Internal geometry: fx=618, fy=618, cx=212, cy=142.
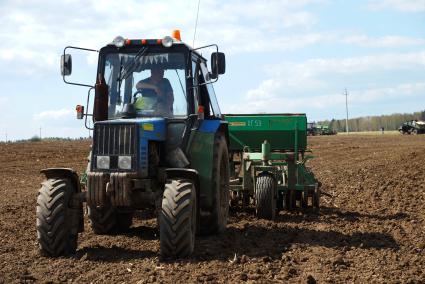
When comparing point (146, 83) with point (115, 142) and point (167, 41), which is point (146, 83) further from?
point (115, 142)

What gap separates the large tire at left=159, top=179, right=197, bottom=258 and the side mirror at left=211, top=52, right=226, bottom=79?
1.64 m

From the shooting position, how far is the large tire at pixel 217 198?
25.9 ft

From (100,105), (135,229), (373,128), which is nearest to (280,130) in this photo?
(135,229)

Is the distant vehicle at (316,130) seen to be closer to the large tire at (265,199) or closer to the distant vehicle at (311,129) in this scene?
the distant vehicle at (311,129)

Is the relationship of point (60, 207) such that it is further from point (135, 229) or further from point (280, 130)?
point (280, 130)

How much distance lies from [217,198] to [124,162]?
1.61 m

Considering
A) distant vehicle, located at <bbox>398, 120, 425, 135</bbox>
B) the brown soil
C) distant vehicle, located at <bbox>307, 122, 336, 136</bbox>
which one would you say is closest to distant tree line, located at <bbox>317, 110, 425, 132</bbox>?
distant vehicle, located at <bbox>307, 122, 336, 136</bbox>

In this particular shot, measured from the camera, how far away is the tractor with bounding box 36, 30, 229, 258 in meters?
6.70

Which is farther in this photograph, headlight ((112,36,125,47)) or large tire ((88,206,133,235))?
large tire ((88,206,133,235))

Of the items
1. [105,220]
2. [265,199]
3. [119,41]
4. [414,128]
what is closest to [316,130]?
[414,128]

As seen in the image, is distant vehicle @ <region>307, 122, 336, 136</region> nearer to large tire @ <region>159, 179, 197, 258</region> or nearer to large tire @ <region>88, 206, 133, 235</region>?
large tire @ <region>88, 206, 133, 235</region>

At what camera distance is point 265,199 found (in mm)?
9945

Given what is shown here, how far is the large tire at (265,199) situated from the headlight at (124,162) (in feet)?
12.0

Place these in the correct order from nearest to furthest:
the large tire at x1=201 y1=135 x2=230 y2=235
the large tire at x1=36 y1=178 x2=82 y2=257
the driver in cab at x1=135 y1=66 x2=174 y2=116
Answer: the large tire at x1=36 y1=178 x2=82 y2=257 < the driver in cab at x1=135 y1=66 x2=174 y2=116 < the large tire at x1=201 y1=135 x2=230 y2=235
